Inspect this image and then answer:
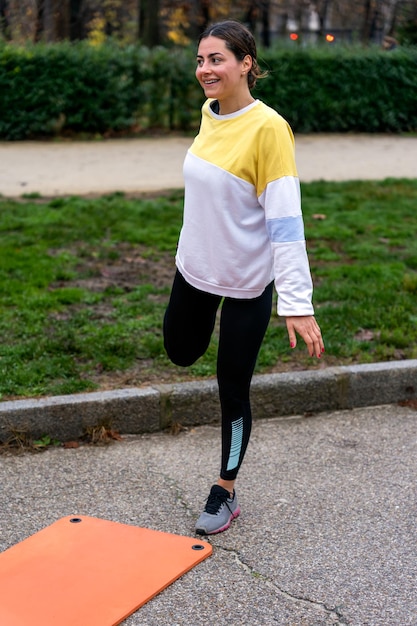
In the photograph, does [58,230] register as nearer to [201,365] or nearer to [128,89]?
[201,365]

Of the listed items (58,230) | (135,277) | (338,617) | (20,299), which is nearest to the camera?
(338,617)

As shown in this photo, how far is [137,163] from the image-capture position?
12555 millimetres

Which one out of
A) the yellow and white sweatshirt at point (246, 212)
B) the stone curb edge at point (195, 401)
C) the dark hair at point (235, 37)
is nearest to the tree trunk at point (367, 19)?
the stone curb edge at point (195, 401)

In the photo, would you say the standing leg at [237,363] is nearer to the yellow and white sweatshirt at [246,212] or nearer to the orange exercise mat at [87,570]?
the yellow and white sweatshirt at [246,212]

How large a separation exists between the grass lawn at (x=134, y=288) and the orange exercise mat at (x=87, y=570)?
1346mm

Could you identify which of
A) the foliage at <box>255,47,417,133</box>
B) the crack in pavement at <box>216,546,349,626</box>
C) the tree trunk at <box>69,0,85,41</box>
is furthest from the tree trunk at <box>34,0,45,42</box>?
the crack in pavement at <box>216,546,349,626</box>

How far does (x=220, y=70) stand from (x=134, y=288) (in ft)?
11.5

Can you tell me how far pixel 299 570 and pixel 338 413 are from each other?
6.09ft

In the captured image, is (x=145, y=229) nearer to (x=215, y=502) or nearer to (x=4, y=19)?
(x=215, y=502)

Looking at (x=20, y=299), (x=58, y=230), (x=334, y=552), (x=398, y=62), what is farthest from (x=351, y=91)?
(x=334, y=552)

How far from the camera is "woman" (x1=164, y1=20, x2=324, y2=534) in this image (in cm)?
338

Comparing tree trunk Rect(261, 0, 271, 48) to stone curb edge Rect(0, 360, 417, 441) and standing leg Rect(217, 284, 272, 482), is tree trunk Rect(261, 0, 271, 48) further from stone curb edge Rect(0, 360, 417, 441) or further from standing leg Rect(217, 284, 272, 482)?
standing leg Rect(217, 284, 272, 482)

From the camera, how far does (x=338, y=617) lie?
3137 millimetres

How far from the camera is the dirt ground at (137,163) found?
10992mm
